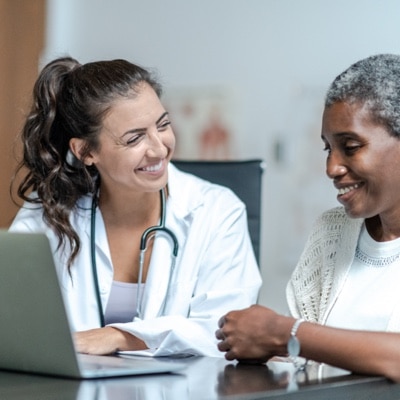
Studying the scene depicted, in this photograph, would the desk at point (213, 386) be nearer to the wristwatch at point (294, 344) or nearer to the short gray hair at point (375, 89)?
the wristwatch at point (294, 344)

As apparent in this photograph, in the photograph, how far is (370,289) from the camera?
60.3 inches

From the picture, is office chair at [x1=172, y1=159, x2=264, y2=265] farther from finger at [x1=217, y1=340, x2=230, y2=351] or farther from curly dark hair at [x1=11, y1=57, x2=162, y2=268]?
finger at [x1=217, y1=340, x2=230, y2=351]

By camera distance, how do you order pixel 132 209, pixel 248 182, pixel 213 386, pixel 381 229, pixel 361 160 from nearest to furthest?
pixel 213 386, pixel 361 160, pixel 381 229, pixel 132 209, pixel 248 182

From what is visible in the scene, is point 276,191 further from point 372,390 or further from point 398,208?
point 372,390

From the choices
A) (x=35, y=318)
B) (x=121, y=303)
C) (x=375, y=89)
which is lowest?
(x=121, y=303)

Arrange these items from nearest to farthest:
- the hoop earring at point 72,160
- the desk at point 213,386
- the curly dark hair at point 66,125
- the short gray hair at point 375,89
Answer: the desk at point 213,386 → the short gray hair at point 375,89 → the curly dark hair at point 66,125 → the hoop earring at point 72,160

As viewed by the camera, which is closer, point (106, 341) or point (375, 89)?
point (375, 89)

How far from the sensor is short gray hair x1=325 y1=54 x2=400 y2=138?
144cm

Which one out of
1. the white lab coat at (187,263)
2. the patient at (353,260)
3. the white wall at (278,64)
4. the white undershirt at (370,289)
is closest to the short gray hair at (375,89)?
the patient at (353,260)

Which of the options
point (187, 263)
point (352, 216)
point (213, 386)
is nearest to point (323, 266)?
point (352, 216)

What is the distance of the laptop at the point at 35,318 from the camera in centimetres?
108

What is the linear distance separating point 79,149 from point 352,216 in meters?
0.78

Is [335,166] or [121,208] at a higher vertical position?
[335,166]

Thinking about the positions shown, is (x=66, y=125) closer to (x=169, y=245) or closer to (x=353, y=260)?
(x=169, y=245)
